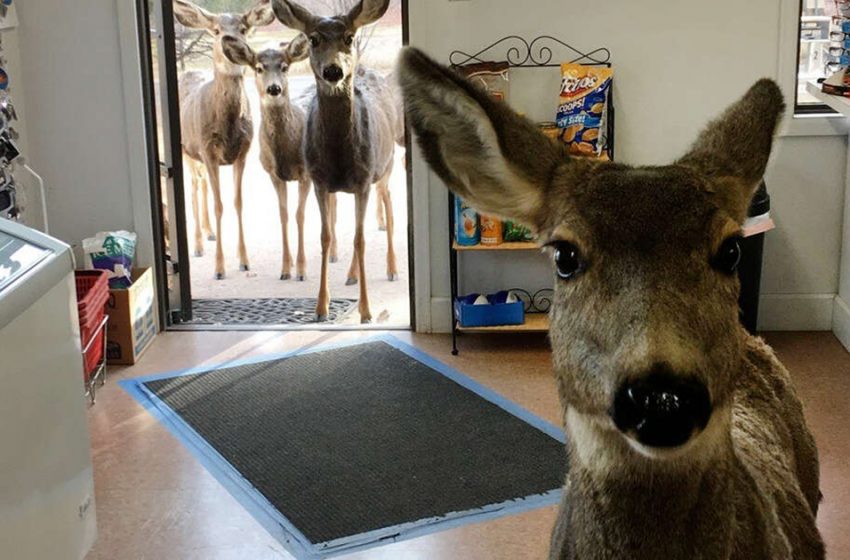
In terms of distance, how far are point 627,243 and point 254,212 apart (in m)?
4.05

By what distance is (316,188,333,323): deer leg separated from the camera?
5031mm

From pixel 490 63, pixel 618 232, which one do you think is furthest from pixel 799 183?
pixel 618 232

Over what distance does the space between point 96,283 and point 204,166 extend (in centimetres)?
110

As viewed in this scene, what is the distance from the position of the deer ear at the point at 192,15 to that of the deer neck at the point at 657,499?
151 inches

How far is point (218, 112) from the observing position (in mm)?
5066

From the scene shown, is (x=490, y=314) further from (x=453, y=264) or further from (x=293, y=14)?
(x=293, y=14)

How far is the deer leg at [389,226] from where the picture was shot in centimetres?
506

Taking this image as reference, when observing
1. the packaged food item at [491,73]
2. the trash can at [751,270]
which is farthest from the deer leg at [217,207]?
the trash can at [751,270]

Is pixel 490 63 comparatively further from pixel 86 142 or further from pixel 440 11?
pixel 86 142

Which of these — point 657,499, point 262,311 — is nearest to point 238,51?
point 262,311

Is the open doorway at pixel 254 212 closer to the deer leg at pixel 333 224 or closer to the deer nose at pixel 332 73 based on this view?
the deer leg at pixel 333 224

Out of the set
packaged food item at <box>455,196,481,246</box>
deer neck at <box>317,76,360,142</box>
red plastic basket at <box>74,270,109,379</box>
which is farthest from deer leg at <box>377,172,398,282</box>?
red plastic basket at <box>74,270,109,379</box>

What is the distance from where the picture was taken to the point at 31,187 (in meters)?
4.77

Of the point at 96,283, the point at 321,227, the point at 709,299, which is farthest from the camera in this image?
the point at 321,227
